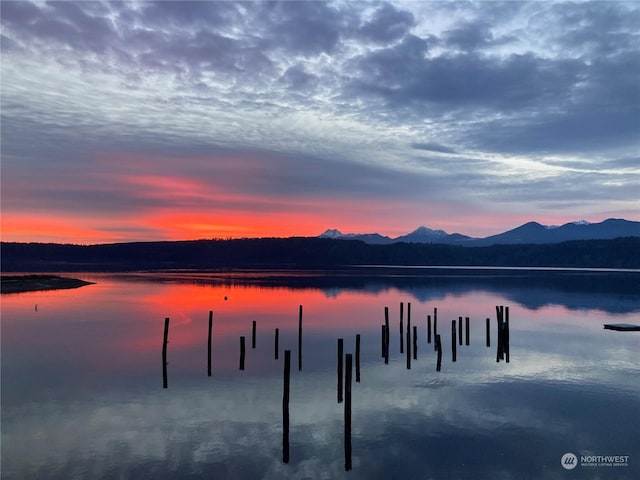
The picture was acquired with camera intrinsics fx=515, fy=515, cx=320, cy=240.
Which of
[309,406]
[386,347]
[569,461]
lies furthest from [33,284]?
[569,461]

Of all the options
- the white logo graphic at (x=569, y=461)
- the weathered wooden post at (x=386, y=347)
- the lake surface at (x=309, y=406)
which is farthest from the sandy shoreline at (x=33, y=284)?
the white logo graphic at (x=569, y=461)

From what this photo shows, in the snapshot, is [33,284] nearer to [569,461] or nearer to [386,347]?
[386,347]

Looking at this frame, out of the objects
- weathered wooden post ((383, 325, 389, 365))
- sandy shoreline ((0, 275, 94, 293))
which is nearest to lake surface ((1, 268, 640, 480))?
weathered wooden post ((383, 325, 389, 365))

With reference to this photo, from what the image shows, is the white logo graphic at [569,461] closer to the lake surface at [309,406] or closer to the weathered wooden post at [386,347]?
the lake surface at [309,406]

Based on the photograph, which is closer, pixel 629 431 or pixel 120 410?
pixel 629 431

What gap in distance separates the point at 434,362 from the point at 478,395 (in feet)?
23.6

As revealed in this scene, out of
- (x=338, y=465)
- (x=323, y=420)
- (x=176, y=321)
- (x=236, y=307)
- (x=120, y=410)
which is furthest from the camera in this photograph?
(x=236, y=307)

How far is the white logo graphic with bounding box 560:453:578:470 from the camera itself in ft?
50.2

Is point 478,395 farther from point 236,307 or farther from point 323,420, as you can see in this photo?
point 236,307

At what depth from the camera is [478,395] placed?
22.6 meters

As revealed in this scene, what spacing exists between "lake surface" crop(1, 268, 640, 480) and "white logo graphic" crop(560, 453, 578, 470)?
7.5 inches

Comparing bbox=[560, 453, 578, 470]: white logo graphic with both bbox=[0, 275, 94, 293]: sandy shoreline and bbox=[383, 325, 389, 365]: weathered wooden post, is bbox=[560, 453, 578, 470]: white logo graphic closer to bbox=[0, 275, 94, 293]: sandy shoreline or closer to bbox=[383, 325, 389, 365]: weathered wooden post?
bbox=[383, 325, 389, 365]: weathered wooden post

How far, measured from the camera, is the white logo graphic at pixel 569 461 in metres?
15.3

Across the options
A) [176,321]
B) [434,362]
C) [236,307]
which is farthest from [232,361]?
[236,307]
